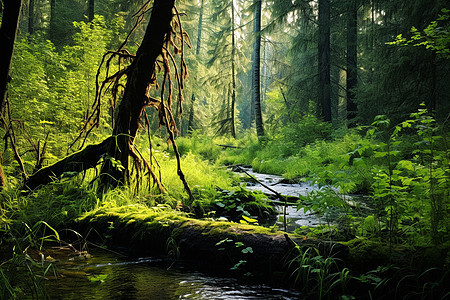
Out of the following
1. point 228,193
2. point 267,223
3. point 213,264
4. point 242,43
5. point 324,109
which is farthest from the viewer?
point 242,43

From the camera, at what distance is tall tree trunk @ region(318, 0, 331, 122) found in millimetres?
13547

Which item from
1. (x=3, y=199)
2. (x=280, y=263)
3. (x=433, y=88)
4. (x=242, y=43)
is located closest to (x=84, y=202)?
(x=3, y=199)

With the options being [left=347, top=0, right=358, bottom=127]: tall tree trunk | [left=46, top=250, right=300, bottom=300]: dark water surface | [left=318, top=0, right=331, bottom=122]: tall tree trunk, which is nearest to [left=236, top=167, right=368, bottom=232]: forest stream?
[left=46, top=250, right=300, bottom=300]: dark water surface

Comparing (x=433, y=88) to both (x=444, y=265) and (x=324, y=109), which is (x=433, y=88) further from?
(x=444, y=265)

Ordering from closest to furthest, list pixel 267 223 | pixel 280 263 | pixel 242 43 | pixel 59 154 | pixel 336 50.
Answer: pixel 280 263
pixel 267 223
pixel 59 154
pixel 336 50
pixel 242 43

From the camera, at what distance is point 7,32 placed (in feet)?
10.7

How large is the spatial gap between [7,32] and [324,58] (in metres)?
13.3

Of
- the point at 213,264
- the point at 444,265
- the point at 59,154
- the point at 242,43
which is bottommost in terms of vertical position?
the point at 213,264

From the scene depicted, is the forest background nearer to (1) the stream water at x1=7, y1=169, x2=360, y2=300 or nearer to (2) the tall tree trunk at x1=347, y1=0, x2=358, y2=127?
(2) the tall tree trunk at x1=347, y1=0, x2=358, y2=127

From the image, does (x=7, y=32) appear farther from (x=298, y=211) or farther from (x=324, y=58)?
(x=324, y=58)

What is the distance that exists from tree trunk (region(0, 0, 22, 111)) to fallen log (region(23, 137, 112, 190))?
1.51 meters

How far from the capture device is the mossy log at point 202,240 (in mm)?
2666

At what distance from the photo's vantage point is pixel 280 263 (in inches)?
104

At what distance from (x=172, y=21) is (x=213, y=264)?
3631 millimetres
